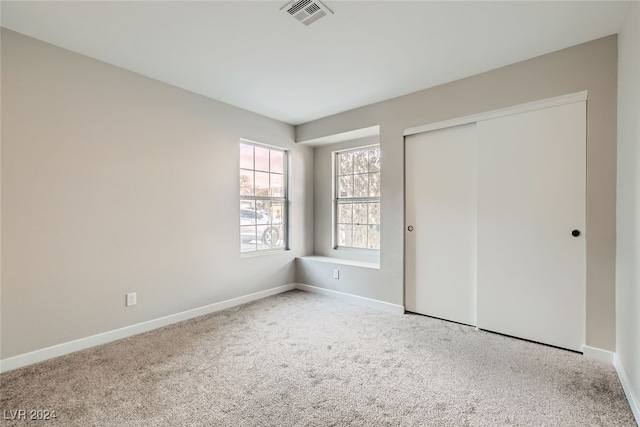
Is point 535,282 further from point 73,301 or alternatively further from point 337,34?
point 73,301

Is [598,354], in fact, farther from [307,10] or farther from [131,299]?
[131,299]

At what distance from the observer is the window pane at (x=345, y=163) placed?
4461 mm

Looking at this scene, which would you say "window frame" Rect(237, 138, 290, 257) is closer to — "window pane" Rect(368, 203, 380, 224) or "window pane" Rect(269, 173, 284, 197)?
"window pane" Rect(269, 173, 284, 197)

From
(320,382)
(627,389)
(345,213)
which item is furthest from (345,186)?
(627,389)

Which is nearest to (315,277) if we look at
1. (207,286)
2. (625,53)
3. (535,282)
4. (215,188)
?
(207,286)

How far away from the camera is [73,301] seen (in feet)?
8.11

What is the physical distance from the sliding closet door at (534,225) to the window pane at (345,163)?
6.29 feet

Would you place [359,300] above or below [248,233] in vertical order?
below

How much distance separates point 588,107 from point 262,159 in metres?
3.44

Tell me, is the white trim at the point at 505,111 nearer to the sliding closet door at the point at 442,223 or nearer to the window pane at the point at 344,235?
the sliding closet door at the point at 442,223

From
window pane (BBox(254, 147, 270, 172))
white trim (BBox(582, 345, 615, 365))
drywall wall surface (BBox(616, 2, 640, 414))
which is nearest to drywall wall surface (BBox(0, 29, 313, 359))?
window pane (BBox(254, 147, 270, 172))

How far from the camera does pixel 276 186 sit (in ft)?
14.3

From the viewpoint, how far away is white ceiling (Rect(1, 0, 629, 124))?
196cm

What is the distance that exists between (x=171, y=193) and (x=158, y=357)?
61.4 inches
